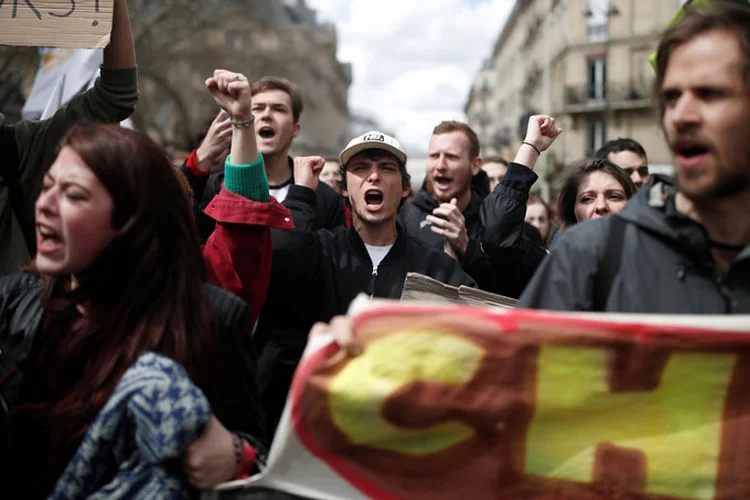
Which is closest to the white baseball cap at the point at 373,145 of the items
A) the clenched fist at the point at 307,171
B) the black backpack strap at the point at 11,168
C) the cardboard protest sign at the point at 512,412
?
the clenched fist at the point at 307,171

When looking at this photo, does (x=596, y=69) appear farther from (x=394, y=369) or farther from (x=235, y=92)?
(x=394, y=369)

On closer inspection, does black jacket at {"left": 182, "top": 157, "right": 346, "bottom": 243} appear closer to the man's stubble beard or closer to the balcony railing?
the man's stubble beard

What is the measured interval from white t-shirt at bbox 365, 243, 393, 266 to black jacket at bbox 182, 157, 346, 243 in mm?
588

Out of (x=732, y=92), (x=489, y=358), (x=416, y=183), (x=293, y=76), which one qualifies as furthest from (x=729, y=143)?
(x=293, y=76)

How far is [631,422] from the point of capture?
191 centimetres

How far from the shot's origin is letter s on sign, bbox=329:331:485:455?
6.18 ft

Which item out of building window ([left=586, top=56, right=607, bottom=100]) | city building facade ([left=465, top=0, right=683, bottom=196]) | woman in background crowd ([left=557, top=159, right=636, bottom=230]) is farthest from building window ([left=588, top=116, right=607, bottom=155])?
woman in background crowd ([left=557, top=159, right=636, bottom=230])

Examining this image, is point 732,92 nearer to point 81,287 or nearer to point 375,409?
point 375,409

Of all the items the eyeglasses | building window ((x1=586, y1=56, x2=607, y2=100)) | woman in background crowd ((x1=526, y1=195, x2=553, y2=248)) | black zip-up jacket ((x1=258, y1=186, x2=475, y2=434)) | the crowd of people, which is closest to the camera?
the crowd of people

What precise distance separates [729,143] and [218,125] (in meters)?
2.27

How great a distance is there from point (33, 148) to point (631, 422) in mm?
2183

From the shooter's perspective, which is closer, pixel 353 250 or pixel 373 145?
pixel 353 250

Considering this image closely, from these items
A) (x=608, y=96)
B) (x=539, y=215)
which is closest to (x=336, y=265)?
(x=539, y=215)

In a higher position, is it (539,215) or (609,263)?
Answer: (539,215)
